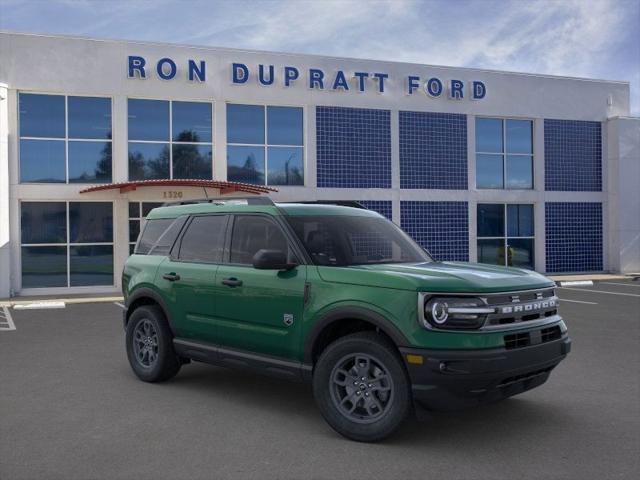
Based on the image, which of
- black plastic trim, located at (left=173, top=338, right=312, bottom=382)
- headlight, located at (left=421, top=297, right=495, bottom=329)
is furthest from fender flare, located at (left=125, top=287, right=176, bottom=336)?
headlight, located at (left=421, top=297, right=495, bottom=329)

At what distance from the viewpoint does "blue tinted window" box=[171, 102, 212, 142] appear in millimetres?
19391

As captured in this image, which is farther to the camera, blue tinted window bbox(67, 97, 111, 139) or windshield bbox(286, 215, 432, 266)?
blue tinted window bbox(67, 97, 111, 139)

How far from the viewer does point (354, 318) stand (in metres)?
5.22

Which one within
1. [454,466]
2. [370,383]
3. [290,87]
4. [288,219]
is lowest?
[454,466]

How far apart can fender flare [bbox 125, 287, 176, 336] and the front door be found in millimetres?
908

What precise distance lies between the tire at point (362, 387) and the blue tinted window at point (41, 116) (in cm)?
1556

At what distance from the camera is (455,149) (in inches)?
882

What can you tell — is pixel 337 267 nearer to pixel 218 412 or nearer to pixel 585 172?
pixel 218 412

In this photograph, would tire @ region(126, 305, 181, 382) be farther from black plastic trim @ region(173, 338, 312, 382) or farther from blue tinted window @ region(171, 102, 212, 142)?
blue tinted window @ region(171, 102, 212, 142)

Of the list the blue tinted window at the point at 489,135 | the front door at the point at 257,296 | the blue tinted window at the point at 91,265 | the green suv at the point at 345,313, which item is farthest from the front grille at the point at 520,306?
the blue tinted window at the point at 489,135

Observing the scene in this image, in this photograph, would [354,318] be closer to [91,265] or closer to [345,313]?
[345,313]

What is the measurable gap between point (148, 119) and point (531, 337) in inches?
634

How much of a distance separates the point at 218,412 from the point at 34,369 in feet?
10.7

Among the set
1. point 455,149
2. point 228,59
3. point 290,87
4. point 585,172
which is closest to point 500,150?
point 455,149
